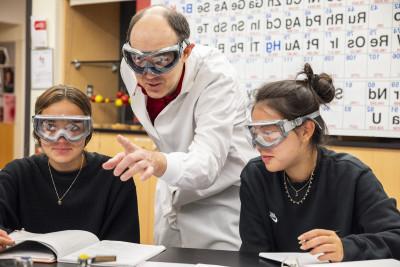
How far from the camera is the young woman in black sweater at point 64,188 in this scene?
174 centimetres

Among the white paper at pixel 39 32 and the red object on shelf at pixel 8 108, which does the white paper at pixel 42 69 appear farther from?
the red object on shelf at pixel 8 108

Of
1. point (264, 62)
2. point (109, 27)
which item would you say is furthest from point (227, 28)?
point (109, 27)

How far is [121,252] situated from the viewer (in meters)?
1.34

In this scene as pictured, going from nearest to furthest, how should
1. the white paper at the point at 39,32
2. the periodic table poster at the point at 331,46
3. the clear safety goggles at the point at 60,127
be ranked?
the clear safety goggles at the point at 60,127
the periodic table poster at the point at 331,46
the white paper at the point at 39,32

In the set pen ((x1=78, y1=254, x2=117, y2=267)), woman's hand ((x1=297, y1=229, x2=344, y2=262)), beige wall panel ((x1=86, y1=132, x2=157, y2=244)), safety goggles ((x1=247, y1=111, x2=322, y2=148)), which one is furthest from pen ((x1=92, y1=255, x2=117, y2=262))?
beige wall panel ((x1=86, y1=132, x2=157, y2=244))

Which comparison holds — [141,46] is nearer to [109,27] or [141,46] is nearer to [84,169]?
[84,169]

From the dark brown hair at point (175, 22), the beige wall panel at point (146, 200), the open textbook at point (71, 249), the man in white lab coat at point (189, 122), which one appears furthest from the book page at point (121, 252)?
the beige wall panel at point (146, 200)

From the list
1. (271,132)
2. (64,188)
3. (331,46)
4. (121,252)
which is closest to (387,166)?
(331,46)

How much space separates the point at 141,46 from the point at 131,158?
42 cm

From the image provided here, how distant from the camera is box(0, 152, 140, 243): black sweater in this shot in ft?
5.69

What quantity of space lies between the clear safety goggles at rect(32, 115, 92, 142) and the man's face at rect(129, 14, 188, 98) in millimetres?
274

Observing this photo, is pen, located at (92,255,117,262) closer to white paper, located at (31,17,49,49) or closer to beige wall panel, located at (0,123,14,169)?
white paper, located at (31,17,49,49)

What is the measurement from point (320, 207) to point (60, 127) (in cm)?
89

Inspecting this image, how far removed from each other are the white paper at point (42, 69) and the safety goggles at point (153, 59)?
2.80 metres
